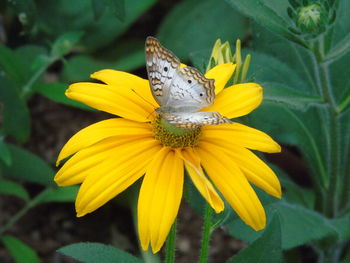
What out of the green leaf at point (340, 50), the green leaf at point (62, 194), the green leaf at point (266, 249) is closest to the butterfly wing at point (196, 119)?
the green leaf at point (266, 249)

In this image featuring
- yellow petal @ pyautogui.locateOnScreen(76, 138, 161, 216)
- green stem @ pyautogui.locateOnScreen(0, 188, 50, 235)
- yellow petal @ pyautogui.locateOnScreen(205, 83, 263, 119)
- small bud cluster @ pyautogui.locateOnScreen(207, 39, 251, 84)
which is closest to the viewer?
yellow petal @ pyautogui.locateOnScreen(76, 138, 161, 216)

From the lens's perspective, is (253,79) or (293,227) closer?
(253,79)

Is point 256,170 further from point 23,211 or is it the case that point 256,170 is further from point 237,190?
point 23,211

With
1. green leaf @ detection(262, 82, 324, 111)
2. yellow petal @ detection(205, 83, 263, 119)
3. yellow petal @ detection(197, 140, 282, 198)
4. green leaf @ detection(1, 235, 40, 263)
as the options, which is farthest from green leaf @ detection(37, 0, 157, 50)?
yellow petal @ detection(197, 140, 282, 198)

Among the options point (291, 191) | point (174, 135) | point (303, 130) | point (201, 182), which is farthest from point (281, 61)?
point (201, 182)

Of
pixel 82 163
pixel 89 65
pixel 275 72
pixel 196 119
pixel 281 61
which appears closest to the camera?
pixel 196 119

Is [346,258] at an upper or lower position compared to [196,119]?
lower

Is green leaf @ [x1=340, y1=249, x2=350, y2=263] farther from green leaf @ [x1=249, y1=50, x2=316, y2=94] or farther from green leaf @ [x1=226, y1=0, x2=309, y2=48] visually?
green leaf @ [x1=226, y1=0, x2=309, y2=48]

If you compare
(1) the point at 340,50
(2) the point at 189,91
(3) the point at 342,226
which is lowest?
(3) the point at 342,226
